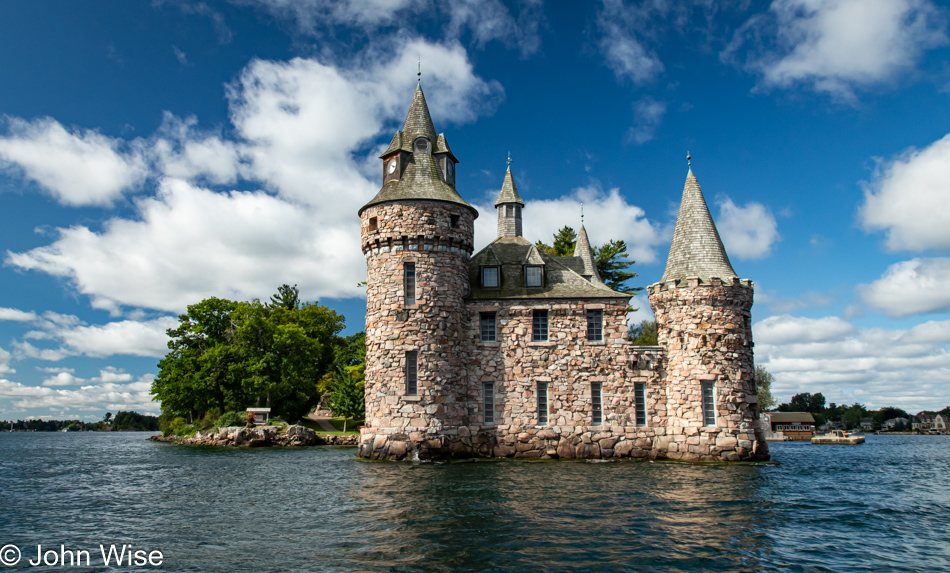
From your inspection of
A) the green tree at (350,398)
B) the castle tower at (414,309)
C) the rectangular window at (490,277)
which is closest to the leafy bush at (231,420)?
the green tree at (350,398)

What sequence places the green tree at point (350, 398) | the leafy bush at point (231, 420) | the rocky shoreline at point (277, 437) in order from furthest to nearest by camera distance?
the leafy bush at point (231, 420) < the green tree at point (350, 398) < the rocky shoreline at point (277, 437)

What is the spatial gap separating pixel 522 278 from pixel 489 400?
22.1 feet

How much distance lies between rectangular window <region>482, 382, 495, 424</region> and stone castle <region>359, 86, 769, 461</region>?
9cm

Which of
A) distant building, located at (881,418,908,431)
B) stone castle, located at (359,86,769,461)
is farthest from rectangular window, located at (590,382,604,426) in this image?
distant building, located at (881,418,908,431)

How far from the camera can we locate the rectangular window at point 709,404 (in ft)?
90.9

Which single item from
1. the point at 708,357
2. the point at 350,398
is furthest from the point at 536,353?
the point at 350,398

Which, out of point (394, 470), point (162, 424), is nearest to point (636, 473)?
point (394, 470)

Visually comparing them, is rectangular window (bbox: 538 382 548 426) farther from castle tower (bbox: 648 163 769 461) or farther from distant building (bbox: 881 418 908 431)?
distant building (bbox: 881 418 908 431)

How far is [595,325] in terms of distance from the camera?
30406 mm

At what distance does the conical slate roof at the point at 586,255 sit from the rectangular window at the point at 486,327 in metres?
11.0

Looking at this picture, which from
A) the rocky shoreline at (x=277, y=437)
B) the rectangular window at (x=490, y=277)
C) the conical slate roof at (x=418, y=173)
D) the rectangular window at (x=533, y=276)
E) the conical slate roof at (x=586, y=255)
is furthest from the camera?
the rocky shoreline at (x=277, y=437)

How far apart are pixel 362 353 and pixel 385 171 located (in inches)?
1057

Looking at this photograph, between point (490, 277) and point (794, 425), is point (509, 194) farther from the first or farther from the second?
point (794, 425)

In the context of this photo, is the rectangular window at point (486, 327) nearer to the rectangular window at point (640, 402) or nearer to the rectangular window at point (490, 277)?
the rectangular window at point (490, 277)
